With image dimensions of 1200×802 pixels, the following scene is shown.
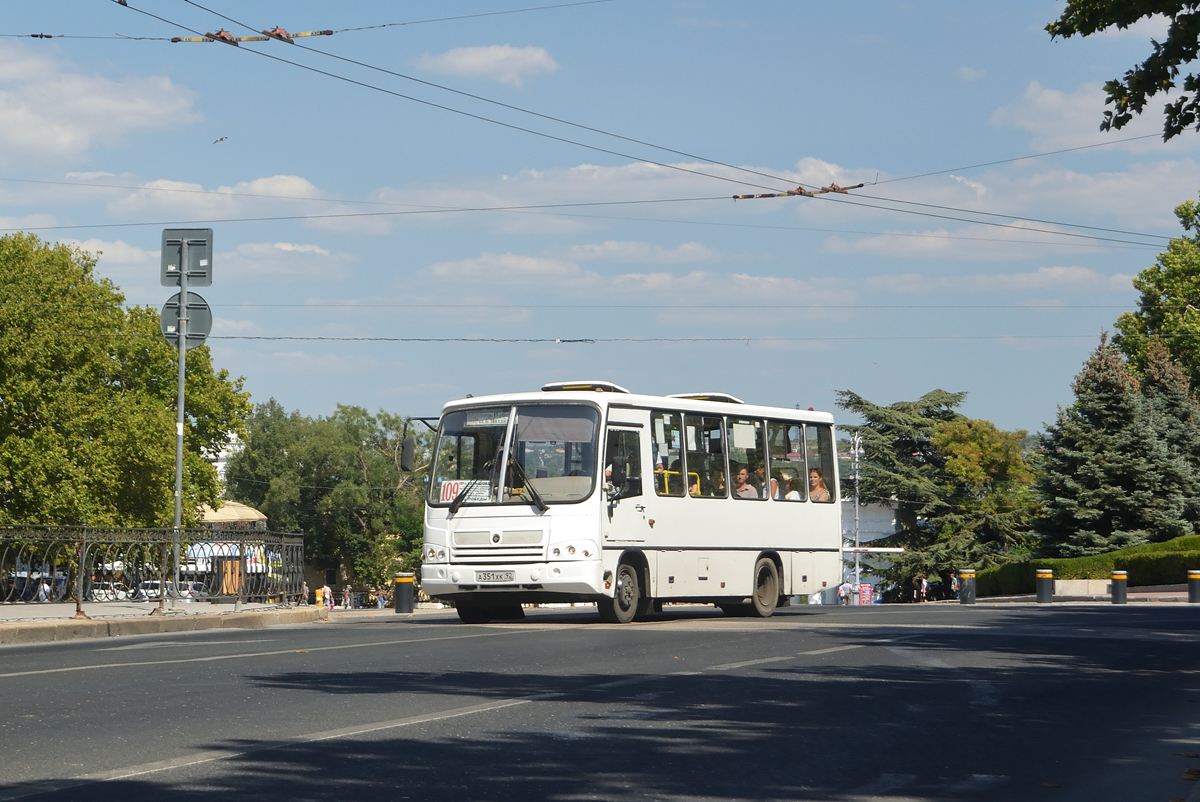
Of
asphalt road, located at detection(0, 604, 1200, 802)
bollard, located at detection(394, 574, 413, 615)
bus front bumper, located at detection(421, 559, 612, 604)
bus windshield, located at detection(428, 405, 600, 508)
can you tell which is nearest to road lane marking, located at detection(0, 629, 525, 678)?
asphalt road, located at detection(0, 604, 1200, 802)

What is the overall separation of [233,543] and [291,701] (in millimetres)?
14461

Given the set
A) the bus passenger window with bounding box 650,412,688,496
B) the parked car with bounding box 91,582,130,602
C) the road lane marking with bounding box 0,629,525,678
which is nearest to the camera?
the road lane marking with bounding box 0,629,525,678

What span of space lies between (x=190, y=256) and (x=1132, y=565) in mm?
28221

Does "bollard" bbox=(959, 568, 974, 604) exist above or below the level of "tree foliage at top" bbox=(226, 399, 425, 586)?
below

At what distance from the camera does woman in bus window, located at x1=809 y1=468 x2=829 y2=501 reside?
23.5 m

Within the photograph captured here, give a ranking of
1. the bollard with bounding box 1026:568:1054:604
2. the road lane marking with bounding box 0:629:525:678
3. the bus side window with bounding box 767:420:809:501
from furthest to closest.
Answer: the bollard with bounding box 1026:568:1054:604
the bus side window with bounding box 767:420:809:501
the road lane marking with bounding box 0:629:525:678

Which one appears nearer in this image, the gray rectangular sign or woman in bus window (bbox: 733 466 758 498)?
woman in bus window (bbox: 733 466 758 498)

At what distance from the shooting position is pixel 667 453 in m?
20.9

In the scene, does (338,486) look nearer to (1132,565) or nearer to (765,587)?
(1132,565)

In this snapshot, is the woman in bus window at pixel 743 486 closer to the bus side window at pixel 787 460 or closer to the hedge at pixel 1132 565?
the bus side window at pixel 787 460

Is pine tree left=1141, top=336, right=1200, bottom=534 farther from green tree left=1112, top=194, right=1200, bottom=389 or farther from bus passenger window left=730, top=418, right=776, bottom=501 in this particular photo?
bus passenger window left=730, top=418, right=776, bottom=501

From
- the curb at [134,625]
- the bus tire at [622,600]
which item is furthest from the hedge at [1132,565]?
the curb at [134,625]

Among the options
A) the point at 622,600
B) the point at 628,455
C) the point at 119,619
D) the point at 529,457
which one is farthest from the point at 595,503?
the point at 119,619

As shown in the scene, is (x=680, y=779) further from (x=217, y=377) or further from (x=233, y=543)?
(x=217, y=377)
